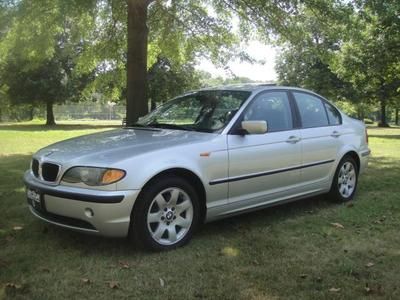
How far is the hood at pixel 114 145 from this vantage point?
15.8ft

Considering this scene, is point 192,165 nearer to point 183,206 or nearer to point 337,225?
point 183,206

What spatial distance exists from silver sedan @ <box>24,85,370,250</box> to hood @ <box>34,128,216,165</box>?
12 millimetres

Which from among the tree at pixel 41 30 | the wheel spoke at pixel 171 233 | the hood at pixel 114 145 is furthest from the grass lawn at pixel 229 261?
the tree at pixel 41 30

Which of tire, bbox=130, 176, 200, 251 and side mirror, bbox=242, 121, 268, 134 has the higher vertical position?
side mirror, bbox=242, 121, 268, 134

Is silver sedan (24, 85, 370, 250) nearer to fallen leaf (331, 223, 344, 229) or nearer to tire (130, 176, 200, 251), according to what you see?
tire (130, 176, 200, 251)

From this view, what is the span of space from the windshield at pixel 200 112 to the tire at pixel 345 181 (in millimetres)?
2035

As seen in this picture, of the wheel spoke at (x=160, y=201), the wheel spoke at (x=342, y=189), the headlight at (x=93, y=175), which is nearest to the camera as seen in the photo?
the headlight at (x=93, y=175)

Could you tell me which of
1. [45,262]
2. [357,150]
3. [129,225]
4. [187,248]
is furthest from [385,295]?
[357,150]

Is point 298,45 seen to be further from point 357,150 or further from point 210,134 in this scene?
point 210,134

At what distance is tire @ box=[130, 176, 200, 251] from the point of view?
4.79m

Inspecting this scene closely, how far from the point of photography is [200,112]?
6051 millimetres

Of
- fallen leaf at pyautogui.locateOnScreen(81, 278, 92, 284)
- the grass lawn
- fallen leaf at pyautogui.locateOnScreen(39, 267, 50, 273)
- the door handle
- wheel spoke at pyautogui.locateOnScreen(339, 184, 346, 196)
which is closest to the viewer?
the grass lawn

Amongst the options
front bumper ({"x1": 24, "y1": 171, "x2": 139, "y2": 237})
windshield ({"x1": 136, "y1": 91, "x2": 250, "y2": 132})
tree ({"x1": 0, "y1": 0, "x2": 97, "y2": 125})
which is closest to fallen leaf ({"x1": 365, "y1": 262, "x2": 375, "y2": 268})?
windshield ({"x1": 136, "y1": 91, "x2": 250, "y2": 132})

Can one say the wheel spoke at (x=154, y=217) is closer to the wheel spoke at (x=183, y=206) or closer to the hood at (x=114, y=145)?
the wheel spoke at (x=183, y=206)
